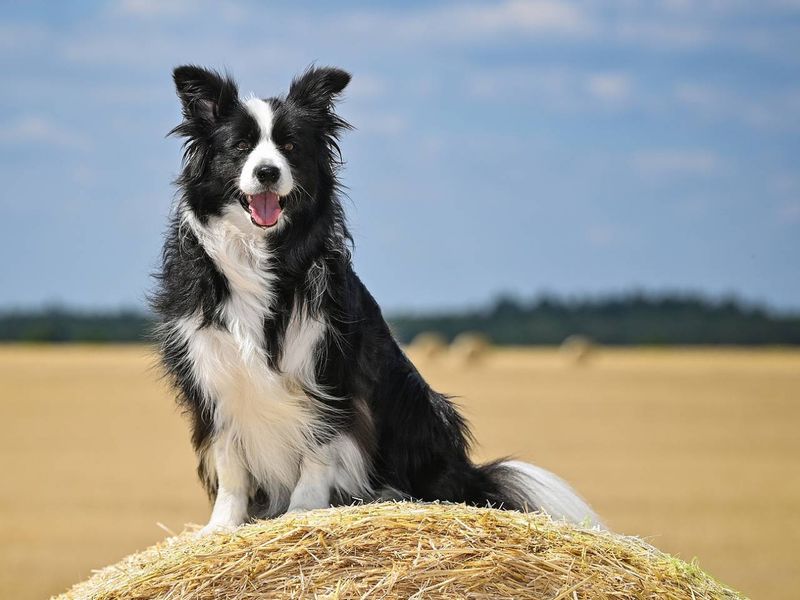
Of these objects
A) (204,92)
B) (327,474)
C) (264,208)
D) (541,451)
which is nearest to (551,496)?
(327,474)

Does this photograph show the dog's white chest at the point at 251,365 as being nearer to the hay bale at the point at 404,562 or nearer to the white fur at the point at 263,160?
the white fur at the point at 263,160

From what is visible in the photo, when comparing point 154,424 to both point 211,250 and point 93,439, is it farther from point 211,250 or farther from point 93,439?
point 211,250

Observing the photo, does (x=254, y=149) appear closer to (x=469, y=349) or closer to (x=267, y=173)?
(x=267, y=173)

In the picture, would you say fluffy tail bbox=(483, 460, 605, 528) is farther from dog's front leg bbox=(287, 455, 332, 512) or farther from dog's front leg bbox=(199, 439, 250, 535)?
dog's front leg bbox=(199, 439, 250, 535)

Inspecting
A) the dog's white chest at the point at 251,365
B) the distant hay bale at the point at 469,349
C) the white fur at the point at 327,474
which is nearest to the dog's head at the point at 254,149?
the dog's white chest at the point at 251,365

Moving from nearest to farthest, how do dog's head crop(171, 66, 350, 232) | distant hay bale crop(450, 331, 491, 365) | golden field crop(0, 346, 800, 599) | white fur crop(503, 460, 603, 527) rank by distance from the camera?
dog's head crop(171, 66, 350, 232) → white fur crop(503, 460, 603, 527) → golden field crop(0, 346, 800, 599) → distant hay bale crop(450, 331, 491, 365)

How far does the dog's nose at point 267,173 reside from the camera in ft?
16.1

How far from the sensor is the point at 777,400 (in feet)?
90.7

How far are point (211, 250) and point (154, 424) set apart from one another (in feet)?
63.7

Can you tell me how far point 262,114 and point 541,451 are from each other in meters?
15.0

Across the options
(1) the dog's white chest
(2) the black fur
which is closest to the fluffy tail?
(2) the black fur

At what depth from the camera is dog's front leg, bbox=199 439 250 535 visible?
5.49 m

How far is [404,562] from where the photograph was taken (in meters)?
4.57

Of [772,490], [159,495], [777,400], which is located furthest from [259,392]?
[777,400]
